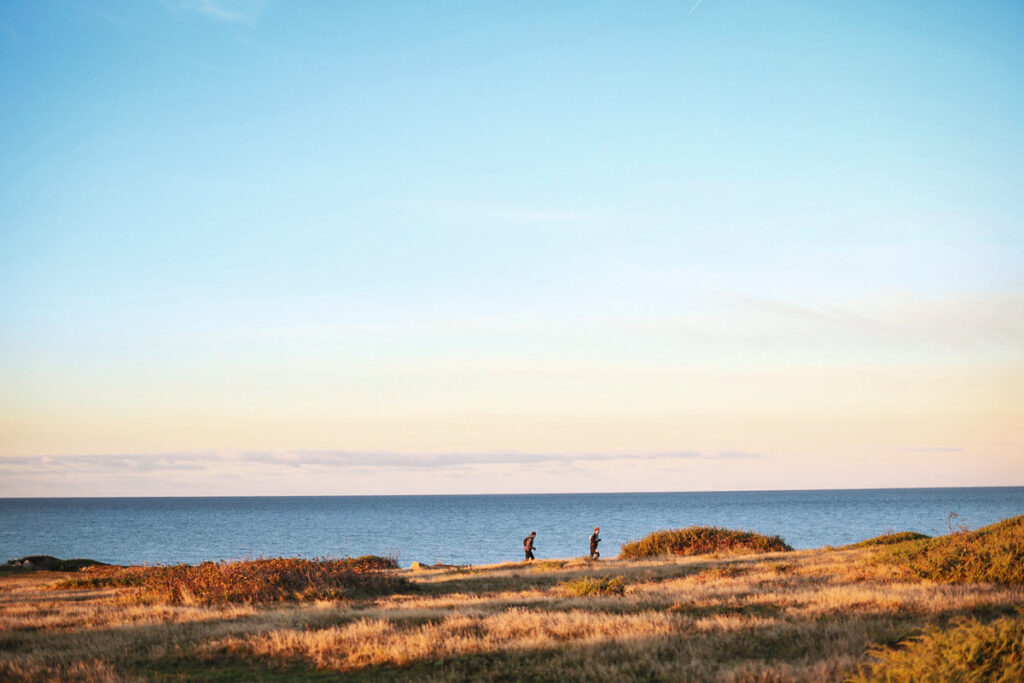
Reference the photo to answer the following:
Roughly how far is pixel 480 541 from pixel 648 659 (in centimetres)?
6875

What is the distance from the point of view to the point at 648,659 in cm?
975

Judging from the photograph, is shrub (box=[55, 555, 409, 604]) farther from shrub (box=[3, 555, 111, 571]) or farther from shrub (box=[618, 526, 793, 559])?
shrub (box=[3, 555, 111, 571])

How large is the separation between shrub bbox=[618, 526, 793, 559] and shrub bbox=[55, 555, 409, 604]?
14.0m

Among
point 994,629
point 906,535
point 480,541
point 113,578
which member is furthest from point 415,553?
point 994,629

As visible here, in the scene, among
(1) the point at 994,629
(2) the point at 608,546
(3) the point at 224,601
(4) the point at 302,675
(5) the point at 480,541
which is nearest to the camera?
(1) the point at 994,629

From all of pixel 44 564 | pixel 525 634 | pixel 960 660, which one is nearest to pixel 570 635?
pixel 525 634

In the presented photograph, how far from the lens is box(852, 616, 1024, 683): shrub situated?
782 centimetres

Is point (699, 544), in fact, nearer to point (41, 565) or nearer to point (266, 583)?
point (266, 583)

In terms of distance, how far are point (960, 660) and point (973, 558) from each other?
10.0m

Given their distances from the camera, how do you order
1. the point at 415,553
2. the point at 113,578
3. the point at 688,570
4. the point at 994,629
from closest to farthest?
the point at 994,629 → the point at 688,570 → the point at 113,578 → the point at 415,553

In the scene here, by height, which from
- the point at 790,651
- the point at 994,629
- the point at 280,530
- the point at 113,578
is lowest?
the point at 280,530

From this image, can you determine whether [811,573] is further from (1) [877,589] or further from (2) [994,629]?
(2) [994,629]

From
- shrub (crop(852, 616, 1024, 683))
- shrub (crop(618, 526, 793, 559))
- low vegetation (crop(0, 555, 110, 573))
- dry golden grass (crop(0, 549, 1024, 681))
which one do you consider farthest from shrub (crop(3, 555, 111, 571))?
shrub (crop(852, 616, 1024, 683))

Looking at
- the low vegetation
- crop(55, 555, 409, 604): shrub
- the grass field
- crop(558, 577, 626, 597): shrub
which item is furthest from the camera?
the low vegetation
